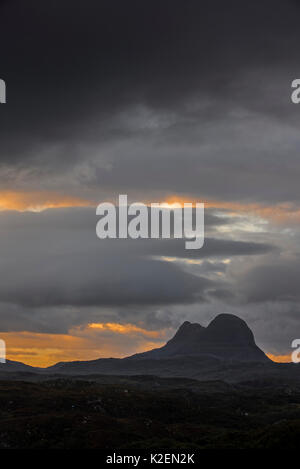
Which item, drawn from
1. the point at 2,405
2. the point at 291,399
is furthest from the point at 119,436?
the point at 291,399

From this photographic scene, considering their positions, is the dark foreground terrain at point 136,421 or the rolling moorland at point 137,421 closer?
the rolling moorland at point 137,421

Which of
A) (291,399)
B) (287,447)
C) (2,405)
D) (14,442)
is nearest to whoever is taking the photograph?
(287,447)

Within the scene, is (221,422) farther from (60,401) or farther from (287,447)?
(287,447)

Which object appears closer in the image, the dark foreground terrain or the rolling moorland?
the rolling moorland

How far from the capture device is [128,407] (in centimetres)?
9150

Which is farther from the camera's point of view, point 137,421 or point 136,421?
point 137,421

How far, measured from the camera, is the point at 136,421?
7900cm

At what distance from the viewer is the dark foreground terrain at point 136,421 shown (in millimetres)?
57188

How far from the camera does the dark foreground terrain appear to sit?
57.2m

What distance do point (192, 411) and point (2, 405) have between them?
111 feet

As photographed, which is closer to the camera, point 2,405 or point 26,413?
point 26,413

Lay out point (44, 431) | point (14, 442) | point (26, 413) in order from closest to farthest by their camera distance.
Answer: point (14, 442) < point (44, 431) < point (26, 413)

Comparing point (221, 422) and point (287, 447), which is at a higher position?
point (287, 447)
